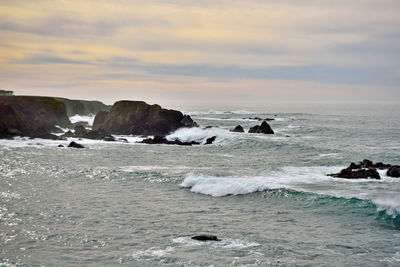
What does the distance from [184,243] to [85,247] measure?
3.61 metres

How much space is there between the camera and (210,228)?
18047 mm

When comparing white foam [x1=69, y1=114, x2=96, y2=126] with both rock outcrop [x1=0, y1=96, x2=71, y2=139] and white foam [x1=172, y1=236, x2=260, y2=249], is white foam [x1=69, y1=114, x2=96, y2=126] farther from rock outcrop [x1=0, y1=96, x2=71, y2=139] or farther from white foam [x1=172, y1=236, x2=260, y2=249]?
white foam [x1=172, y1=236, x2=260, y2=249]

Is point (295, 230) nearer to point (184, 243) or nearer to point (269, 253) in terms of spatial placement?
point (269, 253)

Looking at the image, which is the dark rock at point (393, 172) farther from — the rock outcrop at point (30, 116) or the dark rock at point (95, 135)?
the rock outcrop at point (30, 116)

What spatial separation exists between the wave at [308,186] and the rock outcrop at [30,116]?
34.9 m

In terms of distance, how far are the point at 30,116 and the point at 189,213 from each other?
1951 inches

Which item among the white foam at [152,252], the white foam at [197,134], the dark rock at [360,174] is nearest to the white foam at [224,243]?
the white foam at [152,252]

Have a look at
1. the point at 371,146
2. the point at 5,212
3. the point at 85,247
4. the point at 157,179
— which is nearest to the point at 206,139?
the point at 371,146

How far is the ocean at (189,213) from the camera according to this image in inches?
588

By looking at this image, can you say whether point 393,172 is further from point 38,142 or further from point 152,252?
point 38,142

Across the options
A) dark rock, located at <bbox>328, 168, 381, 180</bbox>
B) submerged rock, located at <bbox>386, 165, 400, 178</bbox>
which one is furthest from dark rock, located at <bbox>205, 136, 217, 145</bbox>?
submerged rock, located at <bbox>386, 165, 400, 178</bbox>

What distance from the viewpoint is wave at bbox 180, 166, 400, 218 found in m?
24.4

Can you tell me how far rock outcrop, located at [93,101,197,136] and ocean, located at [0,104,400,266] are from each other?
27917 millimetres

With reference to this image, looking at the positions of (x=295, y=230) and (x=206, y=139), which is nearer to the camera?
(x=295, y=230)
